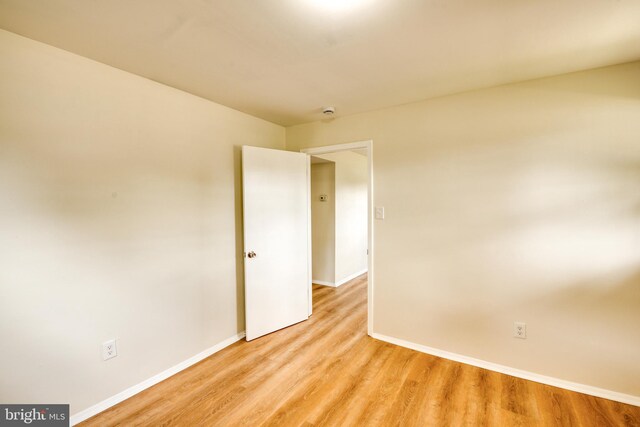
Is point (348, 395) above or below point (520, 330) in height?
below

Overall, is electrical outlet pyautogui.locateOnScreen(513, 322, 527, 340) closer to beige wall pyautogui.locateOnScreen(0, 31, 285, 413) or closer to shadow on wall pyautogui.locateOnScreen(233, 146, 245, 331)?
shadow on wall pyautogui.locateOnScreen(233, 146, 245, 331)

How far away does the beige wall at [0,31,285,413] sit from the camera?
60.3 inches

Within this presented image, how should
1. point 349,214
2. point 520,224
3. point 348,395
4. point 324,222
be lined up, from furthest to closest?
point 349,214 < point 324,222 < point 520,224 < point 348,395

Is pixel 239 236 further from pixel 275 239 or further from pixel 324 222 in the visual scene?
pixel 324 222

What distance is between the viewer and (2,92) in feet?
4.83

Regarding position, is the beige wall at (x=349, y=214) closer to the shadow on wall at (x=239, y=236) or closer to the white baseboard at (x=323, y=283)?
the white baseboard at (x=323, y=283)

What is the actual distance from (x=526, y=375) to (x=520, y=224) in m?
1.20

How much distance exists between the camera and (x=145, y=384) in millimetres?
2066

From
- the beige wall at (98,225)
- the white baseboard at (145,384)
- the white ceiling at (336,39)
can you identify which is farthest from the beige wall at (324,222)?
the white ceiling at (336,39)

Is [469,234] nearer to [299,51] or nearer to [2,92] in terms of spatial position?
[299,51]

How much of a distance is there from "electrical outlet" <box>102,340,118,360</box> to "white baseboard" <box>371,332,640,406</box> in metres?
2.30

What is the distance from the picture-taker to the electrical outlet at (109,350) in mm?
1855

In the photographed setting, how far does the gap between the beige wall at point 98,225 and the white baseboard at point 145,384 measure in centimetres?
4

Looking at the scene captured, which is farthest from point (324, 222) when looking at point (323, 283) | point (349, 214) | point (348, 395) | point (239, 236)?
point (348, 395)
